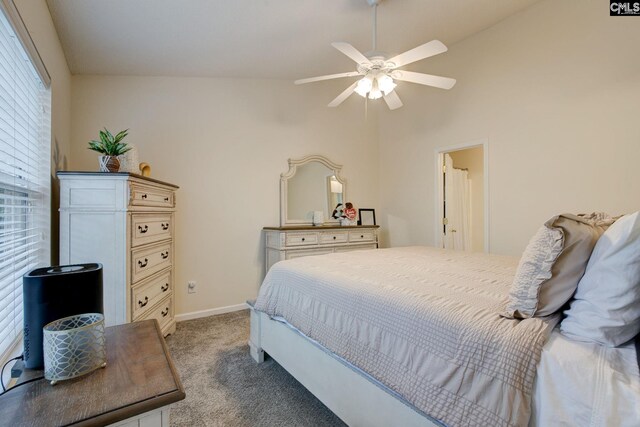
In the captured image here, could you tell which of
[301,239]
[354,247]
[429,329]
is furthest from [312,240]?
[429,329]

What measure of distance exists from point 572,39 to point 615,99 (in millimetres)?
663

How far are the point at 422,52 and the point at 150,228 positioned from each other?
241 cm

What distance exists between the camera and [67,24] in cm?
218

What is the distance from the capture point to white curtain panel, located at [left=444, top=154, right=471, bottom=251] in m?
3.89

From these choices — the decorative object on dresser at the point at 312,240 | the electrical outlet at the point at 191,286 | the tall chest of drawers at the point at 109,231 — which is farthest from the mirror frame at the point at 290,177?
the tall chest of drawers at the point at 109,231

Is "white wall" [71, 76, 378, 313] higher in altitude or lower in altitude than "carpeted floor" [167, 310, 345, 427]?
higher

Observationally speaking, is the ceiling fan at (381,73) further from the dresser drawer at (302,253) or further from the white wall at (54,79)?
the dresser drawer at (302,253)

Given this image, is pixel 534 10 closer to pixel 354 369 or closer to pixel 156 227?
pixel 354 369

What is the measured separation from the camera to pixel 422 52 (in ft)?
6.81

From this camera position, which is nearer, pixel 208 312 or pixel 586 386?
pixel 586 386

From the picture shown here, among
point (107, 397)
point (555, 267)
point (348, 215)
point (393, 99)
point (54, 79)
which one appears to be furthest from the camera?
point (348, 215)

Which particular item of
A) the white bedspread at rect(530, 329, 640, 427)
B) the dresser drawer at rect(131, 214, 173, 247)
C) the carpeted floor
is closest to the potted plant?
the dresser drawer at rect(131, 214, 173, 247)

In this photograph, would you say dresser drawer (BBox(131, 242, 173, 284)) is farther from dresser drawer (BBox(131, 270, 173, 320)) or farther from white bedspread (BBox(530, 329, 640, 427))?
white bedspread (BBox(530, 329, 640, 427))
